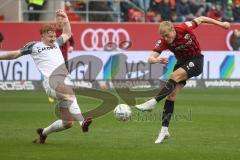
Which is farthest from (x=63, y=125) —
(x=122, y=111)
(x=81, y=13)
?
(x=81, y=13)

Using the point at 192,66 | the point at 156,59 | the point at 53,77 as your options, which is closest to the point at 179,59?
the point at 192,66

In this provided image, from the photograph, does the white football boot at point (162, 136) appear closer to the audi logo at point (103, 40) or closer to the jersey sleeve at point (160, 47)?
the jersey sleeve at point (160, 47)

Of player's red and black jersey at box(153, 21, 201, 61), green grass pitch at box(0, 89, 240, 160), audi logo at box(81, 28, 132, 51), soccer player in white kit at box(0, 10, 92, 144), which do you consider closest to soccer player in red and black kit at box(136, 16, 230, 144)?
player's red and black jersey at box(153, 21, 201, 61)

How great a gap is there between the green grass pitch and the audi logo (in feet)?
21.0

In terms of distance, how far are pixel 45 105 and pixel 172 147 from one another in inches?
354

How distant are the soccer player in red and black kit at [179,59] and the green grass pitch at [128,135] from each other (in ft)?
2.02

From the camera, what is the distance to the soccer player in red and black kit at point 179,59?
43.5ft

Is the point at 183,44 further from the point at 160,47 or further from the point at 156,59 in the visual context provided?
the point at 156,59

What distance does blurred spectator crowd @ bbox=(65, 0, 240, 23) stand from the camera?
3153 cm

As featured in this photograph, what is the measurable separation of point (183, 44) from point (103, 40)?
1516 centimetres

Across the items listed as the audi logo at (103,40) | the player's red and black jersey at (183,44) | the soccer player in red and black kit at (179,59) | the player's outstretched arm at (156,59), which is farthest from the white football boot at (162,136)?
the audi logo at (103,40)

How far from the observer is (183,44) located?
44.3ft

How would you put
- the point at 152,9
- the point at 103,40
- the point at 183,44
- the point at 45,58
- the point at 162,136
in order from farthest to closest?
1. the point at 152,9
2. the point at 103,40
3. the point at 183,44
4. the point at 162,136
5. the point at 45,58

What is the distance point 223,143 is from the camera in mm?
13227
